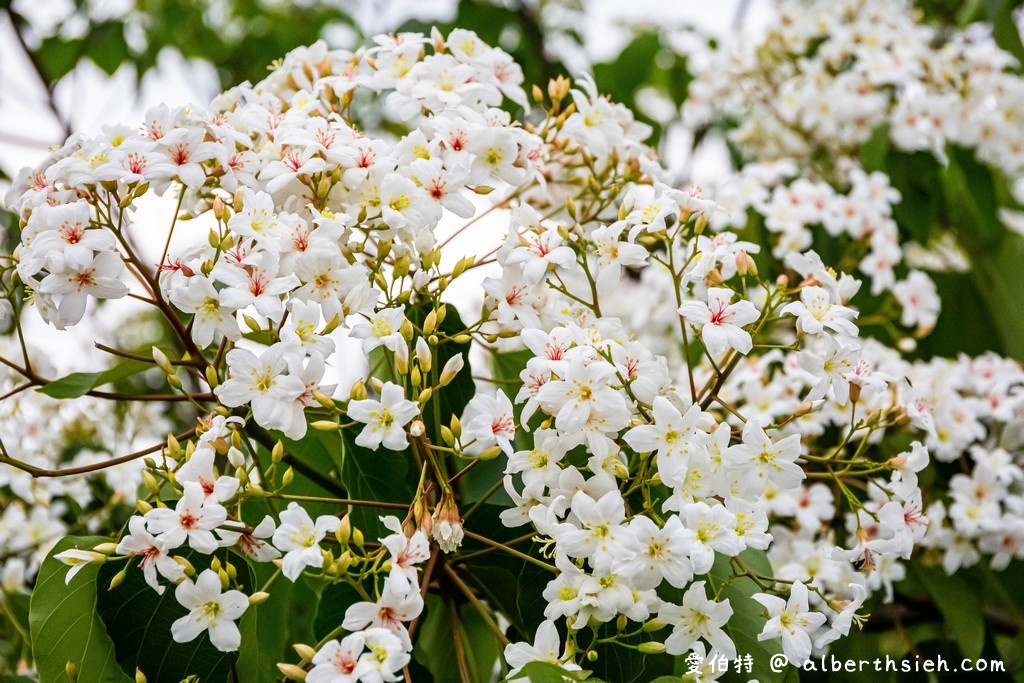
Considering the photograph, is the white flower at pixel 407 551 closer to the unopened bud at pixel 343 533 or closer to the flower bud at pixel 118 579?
the unopened bud at pixel 343 533

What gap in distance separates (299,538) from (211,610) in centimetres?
9

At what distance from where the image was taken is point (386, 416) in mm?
661

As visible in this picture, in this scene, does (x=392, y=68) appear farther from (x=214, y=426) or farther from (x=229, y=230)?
(x=214, y=426)

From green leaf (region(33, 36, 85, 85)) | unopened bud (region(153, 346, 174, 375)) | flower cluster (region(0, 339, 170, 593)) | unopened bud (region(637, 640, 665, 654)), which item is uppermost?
unopened bud (region(153, 346, 174, 375))

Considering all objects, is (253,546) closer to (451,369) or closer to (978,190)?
(451,369)

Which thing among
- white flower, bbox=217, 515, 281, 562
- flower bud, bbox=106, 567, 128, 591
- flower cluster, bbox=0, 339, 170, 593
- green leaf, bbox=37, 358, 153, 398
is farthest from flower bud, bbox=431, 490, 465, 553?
flower cluster, bbox=0, 339, 170, 593

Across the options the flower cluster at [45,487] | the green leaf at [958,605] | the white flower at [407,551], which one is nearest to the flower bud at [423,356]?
the white flower at [407,551]

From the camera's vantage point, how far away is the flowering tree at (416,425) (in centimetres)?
65

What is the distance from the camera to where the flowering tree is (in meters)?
0.65

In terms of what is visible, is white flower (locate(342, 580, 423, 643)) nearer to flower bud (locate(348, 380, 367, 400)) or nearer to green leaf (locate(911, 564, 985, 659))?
flower bud (locate(348, 380, 367, 400))

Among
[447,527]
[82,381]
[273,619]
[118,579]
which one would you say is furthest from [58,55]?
[447,527]

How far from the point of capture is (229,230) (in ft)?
2.34

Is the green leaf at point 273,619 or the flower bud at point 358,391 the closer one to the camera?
the flower bud at point 358,391

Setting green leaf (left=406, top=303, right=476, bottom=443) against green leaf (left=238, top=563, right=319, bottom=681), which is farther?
green leaf (left=238, top=563, right=319, bottom=681)
